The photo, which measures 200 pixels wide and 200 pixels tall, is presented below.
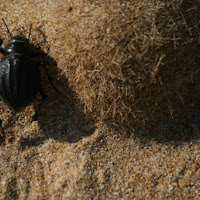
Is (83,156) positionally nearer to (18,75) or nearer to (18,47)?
(18,75)

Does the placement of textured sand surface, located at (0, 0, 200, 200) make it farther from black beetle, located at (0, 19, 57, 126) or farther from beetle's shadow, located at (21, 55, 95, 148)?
black beetle, located at (0, 19, 57, 126)

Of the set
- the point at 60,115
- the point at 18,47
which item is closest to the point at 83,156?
the point at 60,115

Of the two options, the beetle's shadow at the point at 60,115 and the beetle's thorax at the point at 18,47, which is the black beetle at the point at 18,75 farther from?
the beetle's shadow at the point at 60,115

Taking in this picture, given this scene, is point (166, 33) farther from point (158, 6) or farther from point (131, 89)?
point (131, 89)

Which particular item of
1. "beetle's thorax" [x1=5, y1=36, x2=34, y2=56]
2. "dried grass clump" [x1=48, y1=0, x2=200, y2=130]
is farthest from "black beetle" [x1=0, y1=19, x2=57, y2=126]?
"dried grass clump" [x1=48, y1=0, x2=200, y2=130]

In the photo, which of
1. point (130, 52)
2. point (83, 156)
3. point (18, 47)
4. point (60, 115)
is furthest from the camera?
point (60, 115)

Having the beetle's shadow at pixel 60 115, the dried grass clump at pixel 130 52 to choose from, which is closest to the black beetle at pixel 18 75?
the beetle's shadow at pixel 60 115
